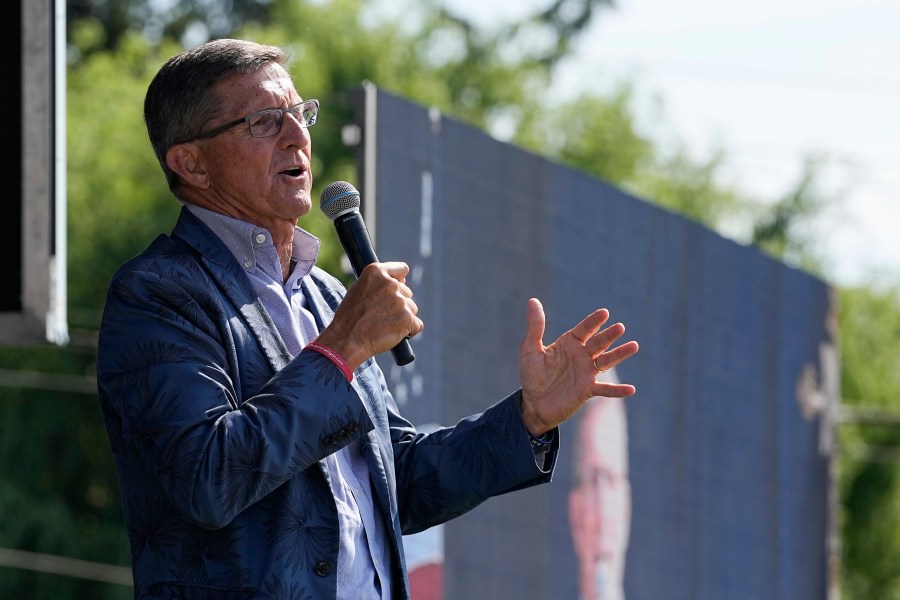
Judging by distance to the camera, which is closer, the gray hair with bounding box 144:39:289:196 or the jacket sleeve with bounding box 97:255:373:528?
the jacket sleeve with bounding box 97:255:373:528

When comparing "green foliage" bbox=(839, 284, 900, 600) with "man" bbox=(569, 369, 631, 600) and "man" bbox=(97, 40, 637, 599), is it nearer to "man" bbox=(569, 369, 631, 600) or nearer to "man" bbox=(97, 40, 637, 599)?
"man" bbox=(569, 369, 631, 600)

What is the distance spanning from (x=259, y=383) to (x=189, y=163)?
0.37 m

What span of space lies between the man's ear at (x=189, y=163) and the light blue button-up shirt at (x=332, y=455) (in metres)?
0.04

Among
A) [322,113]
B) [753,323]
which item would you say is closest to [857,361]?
[322,113]

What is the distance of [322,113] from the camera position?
53.2 feet

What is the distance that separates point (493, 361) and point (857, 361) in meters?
17.6

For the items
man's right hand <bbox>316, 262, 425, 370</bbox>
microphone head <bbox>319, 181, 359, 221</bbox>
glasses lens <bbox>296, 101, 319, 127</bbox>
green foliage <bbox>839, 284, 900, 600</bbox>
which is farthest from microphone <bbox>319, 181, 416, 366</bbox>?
green foliage <bbox>839, 284, 900, 600</bbox>

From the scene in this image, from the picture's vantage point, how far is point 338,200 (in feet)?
7.22

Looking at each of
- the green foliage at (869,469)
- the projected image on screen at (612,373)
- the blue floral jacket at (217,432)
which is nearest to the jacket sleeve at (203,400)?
the blue floral jacket at (217,432)

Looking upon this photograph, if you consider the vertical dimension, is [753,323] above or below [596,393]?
above

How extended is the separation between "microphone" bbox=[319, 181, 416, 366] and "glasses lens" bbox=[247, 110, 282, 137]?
0.43ft

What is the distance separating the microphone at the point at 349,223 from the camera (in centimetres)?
215

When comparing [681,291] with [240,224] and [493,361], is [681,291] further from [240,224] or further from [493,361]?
[240,224]

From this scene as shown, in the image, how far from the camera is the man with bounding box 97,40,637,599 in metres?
1.87
